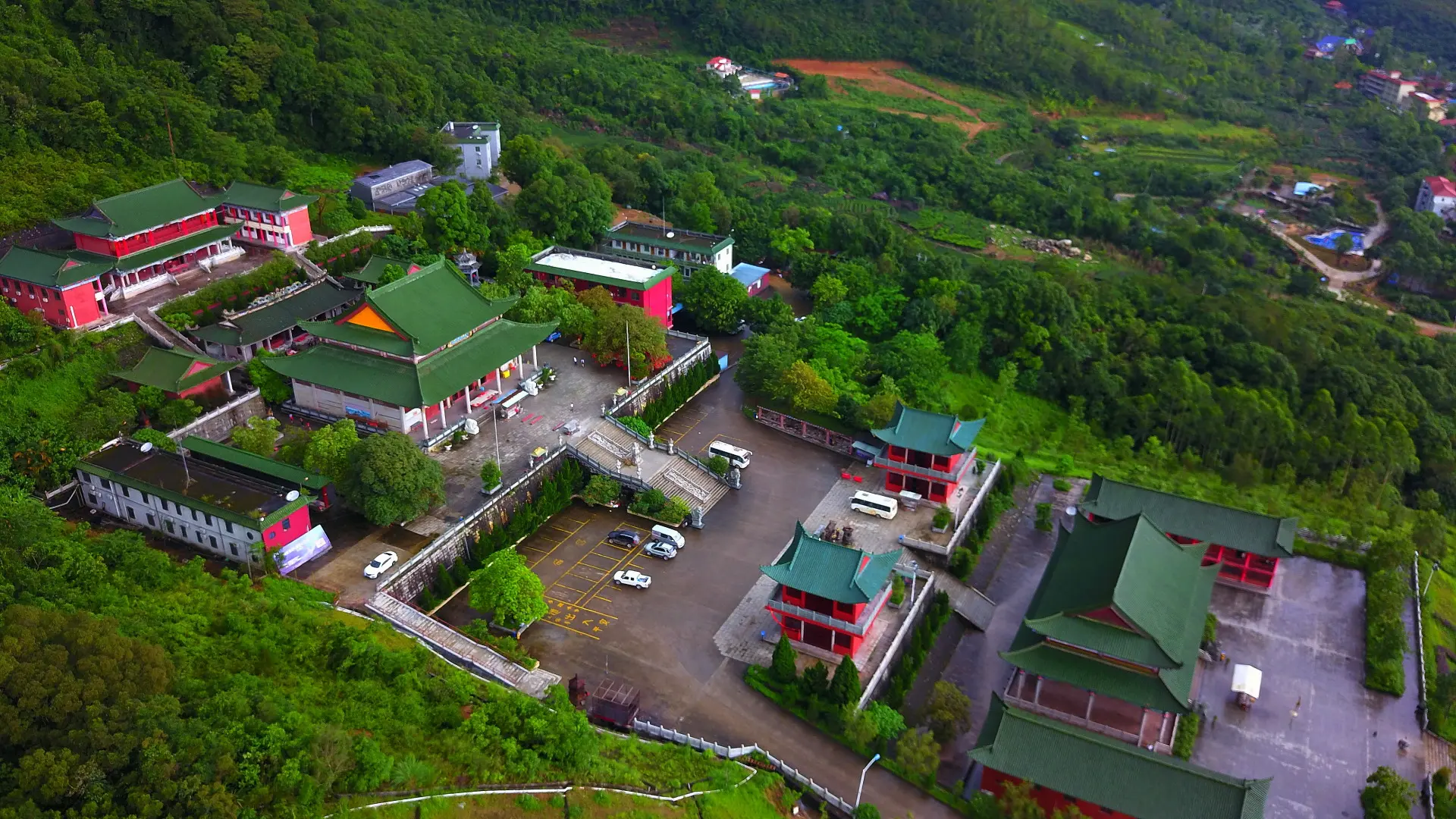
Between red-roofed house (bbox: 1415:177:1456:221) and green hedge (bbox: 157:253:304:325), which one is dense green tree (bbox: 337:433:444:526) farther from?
red-roofed house (bbox: 1415:177:1456:221)

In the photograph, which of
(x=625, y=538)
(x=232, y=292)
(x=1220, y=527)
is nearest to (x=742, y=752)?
(x=625, y=538)

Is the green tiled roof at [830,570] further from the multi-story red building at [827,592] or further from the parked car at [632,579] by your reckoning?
the parked car at [632,579]

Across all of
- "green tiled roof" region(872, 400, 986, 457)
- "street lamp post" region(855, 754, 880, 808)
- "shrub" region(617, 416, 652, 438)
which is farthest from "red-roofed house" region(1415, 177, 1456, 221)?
"street lamp post" region(855, 754, 880, 808)

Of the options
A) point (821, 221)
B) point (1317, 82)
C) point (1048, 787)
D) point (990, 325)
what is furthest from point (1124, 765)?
point (1317, 82)

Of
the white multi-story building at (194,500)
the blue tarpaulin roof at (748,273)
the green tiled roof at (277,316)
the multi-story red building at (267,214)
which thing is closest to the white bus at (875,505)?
the blue tarpaulin roof at (748,273)

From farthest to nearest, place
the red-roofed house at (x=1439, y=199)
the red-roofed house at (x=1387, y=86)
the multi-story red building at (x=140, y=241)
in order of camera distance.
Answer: the red-roofed house at (x=1387, y=86) → the red-roofed house at (x=1439, y=199) → the multi-story red building at (x=140, y=241)

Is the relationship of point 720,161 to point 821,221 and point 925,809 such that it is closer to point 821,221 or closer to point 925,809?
point 821,221
